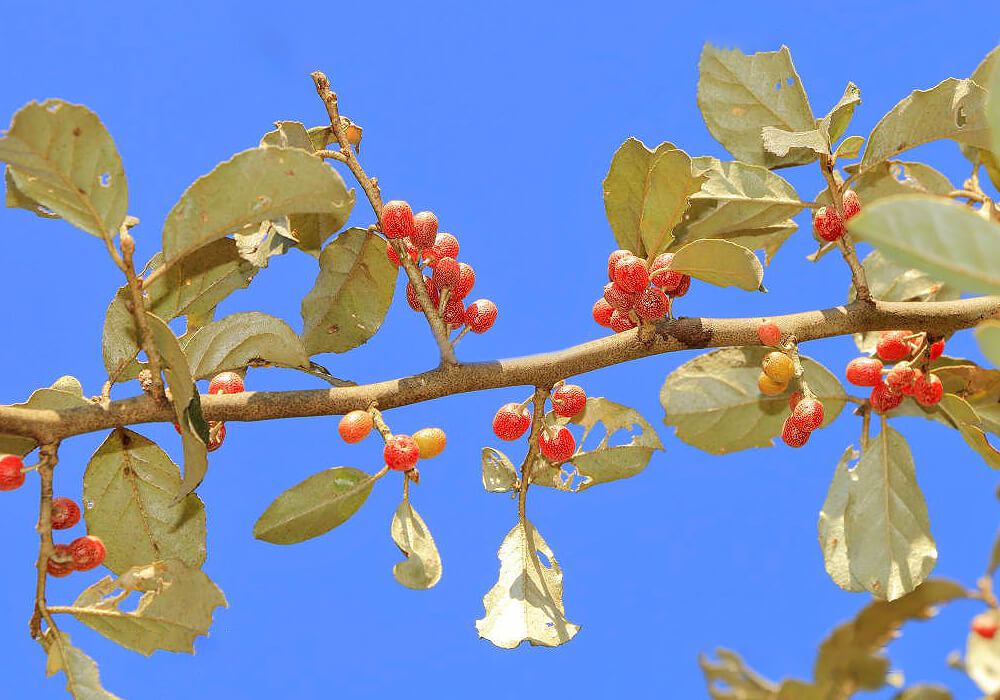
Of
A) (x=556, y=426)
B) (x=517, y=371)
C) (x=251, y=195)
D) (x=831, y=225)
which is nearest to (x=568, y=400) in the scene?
(x=556, y=426)

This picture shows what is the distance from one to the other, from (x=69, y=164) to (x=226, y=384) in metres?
0.44

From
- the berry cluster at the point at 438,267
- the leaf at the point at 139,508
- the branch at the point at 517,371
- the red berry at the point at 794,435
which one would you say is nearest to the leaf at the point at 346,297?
the berry cluster at the point at 438,267

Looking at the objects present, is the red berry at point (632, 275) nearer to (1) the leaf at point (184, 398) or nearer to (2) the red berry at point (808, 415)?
(2) the red berry at point (808, 415)

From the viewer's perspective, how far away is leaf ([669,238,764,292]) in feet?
4.77

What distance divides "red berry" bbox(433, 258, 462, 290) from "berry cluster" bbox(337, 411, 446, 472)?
0.80 feet

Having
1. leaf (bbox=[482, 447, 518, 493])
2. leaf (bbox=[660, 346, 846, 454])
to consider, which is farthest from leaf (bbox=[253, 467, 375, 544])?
leaf (bbox=[660, 346, 846, 454])

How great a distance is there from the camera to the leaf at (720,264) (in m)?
1.45

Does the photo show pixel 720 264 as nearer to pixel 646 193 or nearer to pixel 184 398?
pixel 646 193

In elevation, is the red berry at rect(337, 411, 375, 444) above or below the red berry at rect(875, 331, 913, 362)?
below

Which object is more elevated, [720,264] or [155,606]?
[720,264]

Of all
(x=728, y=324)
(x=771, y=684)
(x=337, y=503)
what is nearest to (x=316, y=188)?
(x=337, y=503)

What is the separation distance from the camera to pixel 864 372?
5.65 feet

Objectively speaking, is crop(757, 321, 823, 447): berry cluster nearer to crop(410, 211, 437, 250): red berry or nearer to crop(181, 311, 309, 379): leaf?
crop(410, 211, 437, 250): red berry

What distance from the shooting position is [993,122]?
929mm
